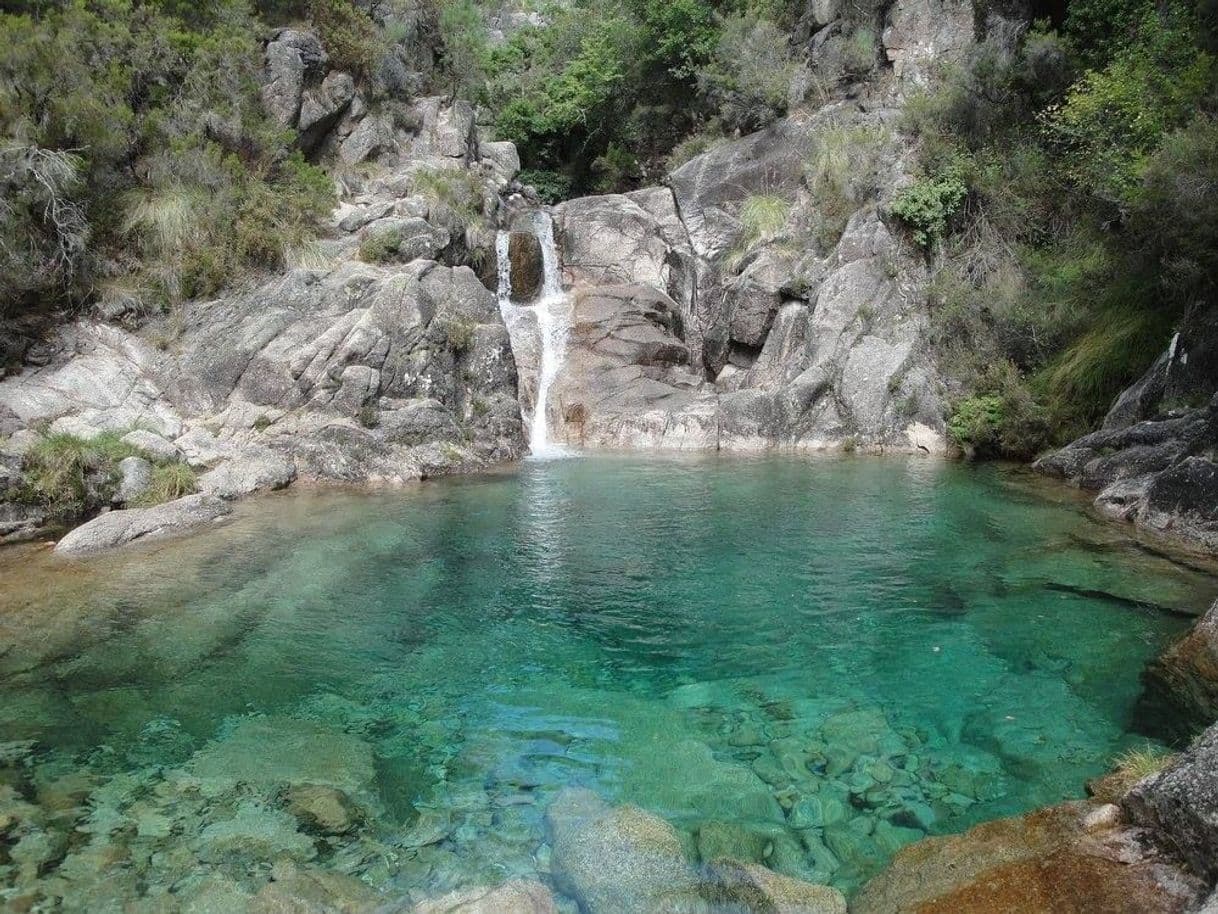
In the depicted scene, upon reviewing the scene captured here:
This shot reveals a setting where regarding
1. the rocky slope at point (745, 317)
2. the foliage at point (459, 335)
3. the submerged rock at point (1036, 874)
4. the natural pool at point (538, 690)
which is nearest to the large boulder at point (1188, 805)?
the submerged rock at point (1036, 874)

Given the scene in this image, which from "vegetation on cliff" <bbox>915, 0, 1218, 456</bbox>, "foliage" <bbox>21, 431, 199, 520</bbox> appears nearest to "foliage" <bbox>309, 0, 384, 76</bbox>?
"foliage" <bbox>21, 431, 199, 520</bbox>

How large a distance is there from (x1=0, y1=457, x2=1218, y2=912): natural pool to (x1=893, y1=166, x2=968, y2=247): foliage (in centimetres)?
1050

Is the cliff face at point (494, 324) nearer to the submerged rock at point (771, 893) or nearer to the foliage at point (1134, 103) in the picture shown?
the foliage at point (1134, 103)

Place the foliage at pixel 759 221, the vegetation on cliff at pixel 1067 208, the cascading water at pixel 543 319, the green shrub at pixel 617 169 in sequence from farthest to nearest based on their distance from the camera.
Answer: the green shrub at pixel 617 169 → the foliage at pixel 759 221 → the cascading water at pixel 543 319 → the vegetation on cliff at pixel 1067 208

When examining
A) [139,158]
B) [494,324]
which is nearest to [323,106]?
[139,158]

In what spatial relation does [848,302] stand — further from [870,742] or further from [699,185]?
[870,742]

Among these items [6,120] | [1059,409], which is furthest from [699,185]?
[6,120]

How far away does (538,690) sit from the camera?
19.1 ft

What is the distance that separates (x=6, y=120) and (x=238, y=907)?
50.9 feet

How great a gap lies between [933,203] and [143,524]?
57.6ft

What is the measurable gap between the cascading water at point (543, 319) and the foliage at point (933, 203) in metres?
8.86

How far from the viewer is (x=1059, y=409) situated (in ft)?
46.5

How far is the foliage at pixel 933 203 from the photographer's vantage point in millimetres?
18391

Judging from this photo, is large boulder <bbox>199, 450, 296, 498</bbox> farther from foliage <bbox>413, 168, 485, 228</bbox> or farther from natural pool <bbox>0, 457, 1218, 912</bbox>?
foliage <bbox>413, 168, 485, 228</bbox>
